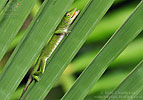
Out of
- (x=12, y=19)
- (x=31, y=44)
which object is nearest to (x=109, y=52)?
(x=31, y=44)

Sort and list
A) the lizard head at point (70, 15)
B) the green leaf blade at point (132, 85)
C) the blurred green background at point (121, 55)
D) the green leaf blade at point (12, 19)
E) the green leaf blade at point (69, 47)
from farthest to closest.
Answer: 1. the lizard head at point (70, 15)
2. the blurred green background at point (121, 55)
3. the green leaf blade at point (12, 19)
4. the green leaf blade at point (69, 47)
5. the green leaf blade at point (132, 85)

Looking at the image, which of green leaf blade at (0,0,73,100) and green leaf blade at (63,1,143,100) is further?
green leaf blade at (0,0,73,100)

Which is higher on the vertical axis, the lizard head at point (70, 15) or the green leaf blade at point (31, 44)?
the lizard head at point (70, 15)

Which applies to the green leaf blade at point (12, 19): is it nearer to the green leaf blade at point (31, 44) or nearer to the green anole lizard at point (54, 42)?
the green leaf blade at point (31, 44)

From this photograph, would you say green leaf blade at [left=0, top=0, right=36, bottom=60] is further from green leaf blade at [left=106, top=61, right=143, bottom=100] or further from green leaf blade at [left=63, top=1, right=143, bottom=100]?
green leaf blade at [left=106, top=61, right=143, bottom=100]

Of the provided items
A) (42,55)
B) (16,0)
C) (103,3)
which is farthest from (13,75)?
(103,3)

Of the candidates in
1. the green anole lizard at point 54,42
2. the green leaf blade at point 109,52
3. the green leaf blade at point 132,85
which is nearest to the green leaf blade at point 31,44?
the green anole lizard at point 54,42

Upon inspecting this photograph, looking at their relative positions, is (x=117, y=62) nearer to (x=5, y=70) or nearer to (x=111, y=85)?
(x=111, y=85)

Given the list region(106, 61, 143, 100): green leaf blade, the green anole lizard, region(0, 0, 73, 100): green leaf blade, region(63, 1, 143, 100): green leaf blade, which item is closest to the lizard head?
the green anole lizard

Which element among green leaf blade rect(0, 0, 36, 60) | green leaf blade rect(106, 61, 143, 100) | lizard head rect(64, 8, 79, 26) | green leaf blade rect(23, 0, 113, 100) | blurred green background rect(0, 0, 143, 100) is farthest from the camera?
lizard head rect(64, 8, 79, 26)

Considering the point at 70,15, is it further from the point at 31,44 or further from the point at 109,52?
the point at 109,52

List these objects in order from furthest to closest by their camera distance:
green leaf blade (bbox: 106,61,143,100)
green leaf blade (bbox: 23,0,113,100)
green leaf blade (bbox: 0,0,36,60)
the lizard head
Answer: the lizard head < green leaf blade (bbox: 0,0,36,60) < green leaf blade (bbox: 23,0,113,100) < green leaf blade (bbox: 106,61,143,100)
